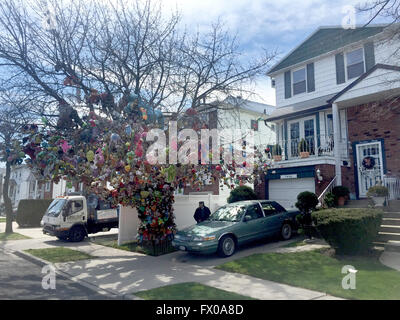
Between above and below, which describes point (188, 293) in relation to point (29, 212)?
below

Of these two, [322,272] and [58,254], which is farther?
[58,254]

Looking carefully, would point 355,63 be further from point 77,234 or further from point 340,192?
point 77,234

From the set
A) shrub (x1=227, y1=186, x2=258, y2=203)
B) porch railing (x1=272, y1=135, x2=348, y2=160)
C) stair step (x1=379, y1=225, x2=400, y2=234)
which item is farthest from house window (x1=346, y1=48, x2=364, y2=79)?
stair step (x1=379, y1=225, x2=400, y2=234)

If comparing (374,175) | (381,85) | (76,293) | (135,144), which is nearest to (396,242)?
(374,175)

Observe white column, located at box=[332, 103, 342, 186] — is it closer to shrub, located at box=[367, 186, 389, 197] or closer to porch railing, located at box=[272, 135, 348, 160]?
porch railing, located at box=[272, 135, 348, 160]

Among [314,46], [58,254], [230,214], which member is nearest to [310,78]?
[314,46]

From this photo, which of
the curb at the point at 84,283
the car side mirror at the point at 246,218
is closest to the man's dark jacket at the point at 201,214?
the car side mirror at the point at 246,218

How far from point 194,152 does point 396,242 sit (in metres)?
6.26

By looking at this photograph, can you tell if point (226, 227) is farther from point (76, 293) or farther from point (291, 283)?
point (76, 293)

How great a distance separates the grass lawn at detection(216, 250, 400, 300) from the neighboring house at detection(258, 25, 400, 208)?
576 cm

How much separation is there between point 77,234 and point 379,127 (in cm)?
1415

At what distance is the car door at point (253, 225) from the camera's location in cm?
995

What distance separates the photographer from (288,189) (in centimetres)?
1530

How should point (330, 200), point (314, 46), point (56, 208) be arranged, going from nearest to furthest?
point (330, 200), point (56, 208), point (314, 46)
